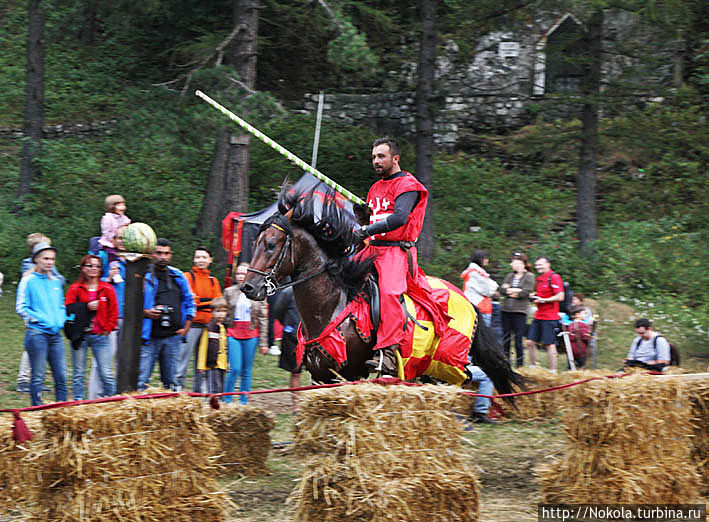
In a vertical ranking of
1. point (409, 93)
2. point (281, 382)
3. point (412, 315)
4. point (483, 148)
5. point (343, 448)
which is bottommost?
point (281, 382)

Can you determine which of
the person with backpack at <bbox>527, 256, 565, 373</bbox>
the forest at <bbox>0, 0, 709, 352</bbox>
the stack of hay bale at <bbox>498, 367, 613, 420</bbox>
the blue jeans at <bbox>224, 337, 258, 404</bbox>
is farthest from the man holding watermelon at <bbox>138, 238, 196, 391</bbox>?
the forest at <bbox>0, 0, 709, 352</bbox>

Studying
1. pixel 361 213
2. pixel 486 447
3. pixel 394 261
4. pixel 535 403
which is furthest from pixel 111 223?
pixel 535 403

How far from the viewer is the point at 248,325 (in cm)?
877

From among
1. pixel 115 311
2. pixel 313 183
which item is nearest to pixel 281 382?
pixel 115 311

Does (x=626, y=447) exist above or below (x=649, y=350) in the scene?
below

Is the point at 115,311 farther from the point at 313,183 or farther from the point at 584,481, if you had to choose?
the point at 584,481

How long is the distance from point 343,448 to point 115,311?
4.27 m

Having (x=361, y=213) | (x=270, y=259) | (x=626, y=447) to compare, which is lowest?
(x=626, y=447)

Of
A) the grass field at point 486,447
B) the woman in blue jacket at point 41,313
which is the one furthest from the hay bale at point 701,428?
the woman in blue jacket at point 41,313

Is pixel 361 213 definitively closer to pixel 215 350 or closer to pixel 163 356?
pixel 215 350

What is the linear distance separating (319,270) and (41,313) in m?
3.29

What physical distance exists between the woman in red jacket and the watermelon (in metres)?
3.13

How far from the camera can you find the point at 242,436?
6.68 meters

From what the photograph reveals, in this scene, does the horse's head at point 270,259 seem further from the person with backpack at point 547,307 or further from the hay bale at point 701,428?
the person with backpack at point 547,307
